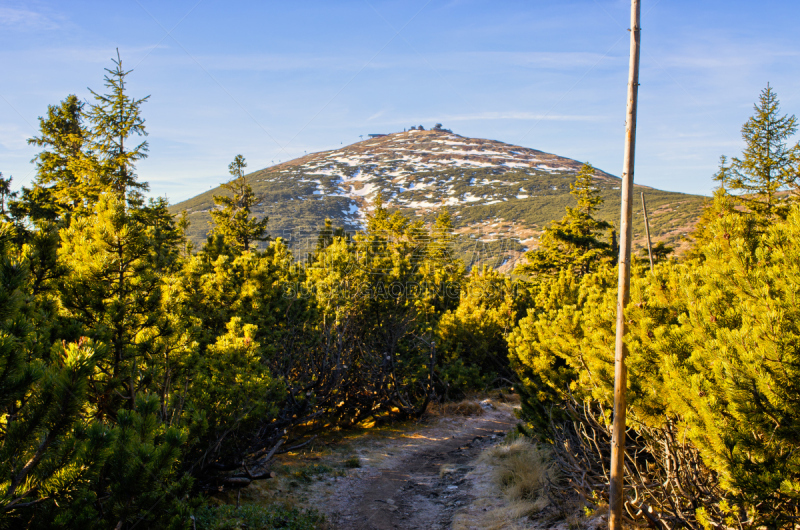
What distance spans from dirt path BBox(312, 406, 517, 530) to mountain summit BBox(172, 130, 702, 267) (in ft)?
192

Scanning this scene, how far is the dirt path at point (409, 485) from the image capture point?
7.58 m

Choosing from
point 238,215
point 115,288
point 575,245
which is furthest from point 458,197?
point 115,288

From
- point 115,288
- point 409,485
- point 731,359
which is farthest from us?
point 409,485

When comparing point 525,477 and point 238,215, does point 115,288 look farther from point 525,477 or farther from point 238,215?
point 238,215

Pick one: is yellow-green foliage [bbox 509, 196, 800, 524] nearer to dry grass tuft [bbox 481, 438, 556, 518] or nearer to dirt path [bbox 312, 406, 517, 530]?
dry grass tuft [bbox 481, 438, 556, 518]

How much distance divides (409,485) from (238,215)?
19.9 metres

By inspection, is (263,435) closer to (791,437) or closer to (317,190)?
(791,437)

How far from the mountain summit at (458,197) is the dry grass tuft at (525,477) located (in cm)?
6159

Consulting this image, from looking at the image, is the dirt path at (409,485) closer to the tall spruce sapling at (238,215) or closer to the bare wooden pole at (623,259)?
the bare wooden pole at (623,259)

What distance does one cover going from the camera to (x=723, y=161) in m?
26.6

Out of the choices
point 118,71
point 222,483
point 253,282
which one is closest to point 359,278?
point 253,282

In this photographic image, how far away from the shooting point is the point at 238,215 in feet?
82.9

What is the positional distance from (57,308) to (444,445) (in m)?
10.6

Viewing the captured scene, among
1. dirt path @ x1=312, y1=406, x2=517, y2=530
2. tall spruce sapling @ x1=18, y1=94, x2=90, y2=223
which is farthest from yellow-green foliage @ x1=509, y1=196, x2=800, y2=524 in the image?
tall spruce sapling @ x1=18, y1=94, x2=90, y2=223
